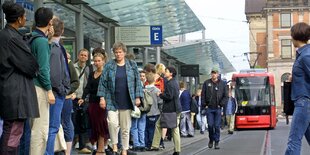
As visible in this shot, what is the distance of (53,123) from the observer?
8617mm

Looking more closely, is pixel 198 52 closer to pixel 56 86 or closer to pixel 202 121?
pixel 202 121

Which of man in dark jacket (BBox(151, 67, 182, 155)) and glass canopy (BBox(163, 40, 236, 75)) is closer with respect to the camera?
man in dark jacket (BBox(151, 67, 182, 155))

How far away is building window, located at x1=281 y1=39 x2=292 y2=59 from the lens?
97875 mm

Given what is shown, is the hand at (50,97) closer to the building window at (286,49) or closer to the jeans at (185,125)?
the jeans at (185,125)

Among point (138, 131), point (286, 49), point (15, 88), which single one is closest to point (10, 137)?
point (15, 88)

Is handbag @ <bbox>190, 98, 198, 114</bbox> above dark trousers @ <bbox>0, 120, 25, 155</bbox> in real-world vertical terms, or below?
below

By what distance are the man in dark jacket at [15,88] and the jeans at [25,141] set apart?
2.02 ft

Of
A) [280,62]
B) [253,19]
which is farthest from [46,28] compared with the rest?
[253,19]

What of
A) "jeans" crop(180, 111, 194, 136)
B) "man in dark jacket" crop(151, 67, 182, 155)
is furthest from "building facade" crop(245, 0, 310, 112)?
"man in dark jacket" crop(151, 67, 182, 155)

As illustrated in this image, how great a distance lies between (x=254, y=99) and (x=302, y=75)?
1125 inches

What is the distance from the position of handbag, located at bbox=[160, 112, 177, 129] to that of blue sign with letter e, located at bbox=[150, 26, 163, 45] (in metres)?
11.1

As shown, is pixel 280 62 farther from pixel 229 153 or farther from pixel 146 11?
pixel 229 153

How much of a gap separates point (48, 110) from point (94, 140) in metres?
3.93

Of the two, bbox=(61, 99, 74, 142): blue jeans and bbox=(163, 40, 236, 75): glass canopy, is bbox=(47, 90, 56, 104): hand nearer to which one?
bbox=(61, 99, 74, 142): blue jeans
